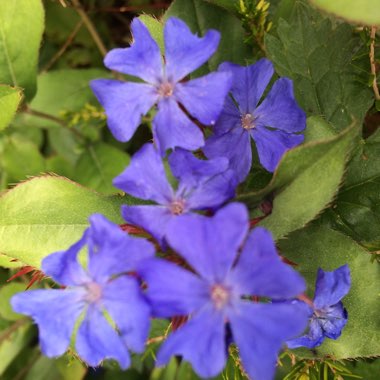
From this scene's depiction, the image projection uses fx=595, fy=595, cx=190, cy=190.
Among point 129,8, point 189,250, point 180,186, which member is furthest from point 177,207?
point 129,8

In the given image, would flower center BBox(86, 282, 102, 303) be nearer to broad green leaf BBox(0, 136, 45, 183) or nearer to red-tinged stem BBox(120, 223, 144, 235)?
red-tinged stem BBox(120, 223, 144, 235)

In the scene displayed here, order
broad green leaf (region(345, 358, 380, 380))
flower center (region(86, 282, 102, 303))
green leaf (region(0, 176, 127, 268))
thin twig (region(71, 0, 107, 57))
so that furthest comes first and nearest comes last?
1. thin twig (region(71, 0, 107, 57))
2. broad green leaf (region(345, 358, 380, 380))
3. green leaf (region(0, 176, 127, 268))
4. flower center (region(86, 282, 102, 303))

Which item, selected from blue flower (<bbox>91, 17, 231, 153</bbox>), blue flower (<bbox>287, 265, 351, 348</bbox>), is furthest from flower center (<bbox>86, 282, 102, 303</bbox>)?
blue flower (<bbox>287, 265, 351, 348</bbox>)

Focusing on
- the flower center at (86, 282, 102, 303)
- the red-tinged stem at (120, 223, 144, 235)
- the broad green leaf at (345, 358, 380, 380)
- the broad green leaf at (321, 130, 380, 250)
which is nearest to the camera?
the flower center at (86, 282, 102, 303)

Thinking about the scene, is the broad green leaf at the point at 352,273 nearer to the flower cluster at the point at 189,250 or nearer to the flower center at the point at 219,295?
the flower cluster at the point at 189,250

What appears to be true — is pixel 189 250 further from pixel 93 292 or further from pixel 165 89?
pixel 165 89

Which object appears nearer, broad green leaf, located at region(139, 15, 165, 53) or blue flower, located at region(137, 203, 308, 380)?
blue flower, located at region(137, 203, 308, 380)

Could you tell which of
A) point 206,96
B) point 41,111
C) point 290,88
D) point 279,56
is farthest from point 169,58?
point 41,111
